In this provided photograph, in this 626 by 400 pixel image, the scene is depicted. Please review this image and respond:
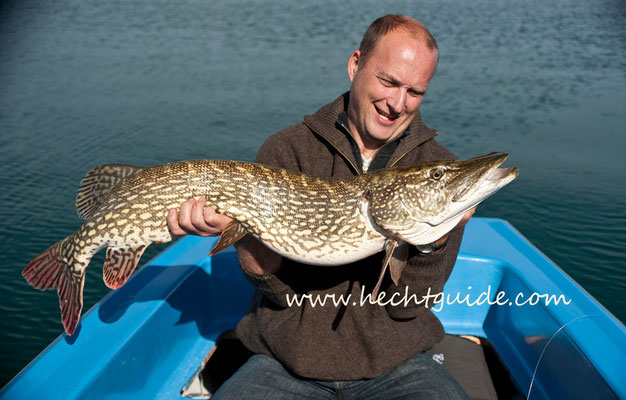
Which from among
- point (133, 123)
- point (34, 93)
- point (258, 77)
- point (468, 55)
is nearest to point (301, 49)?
point (258, 77)

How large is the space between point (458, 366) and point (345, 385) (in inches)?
36.8

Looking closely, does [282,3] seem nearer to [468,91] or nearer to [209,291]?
[468,91]

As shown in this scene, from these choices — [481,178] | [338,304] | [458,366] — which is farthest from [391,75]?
[458,366]

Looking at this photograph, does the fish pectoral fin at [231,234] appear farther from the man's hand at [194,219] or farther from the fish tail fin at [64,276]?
the fish tail fin at [64,276]

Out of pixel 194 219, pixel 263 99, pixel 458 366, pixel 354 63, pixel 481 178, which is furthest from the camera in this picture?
pixel 263 99

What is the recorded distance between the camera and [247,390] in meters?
1.98

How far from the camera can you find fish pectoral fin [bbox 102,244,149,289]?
2113 millimetres

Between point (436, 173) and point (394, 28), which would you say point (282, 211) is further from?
point (394, 28)

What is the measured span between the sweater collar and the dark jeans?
954mm

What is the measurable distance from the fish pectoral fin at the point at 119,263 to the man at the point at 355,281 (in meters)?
0.24

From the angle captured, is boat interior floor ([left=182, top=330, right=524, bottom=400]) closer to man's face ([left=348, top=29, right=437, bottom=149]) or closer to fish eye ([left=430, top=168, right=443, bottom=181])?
fish eye ([left=430, top=168, right=443, bottom=181])

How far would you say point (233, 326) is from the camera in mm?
3176

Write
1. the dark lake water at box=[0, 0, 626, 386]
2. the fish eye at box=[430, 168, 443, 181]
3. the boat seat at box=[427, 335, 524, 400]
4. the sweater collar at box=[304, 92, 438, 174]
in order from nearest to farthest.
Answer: the fish eye at box=[430, 168, 443, 181] → the sweater collar at box=[304, 92, 438, 174] → the boat seat at box=[427, 335, 524, 400] → the dark lake water at box=[0, 0, 626, 386]

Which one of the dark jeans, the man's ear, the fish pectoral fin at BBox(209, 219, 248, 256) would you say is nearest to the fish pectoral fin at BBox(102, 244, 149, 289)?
the fish pectoral fin at BBox(209, 219, 248, 256)
